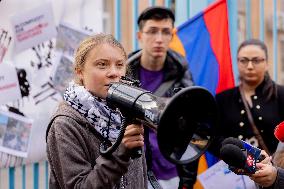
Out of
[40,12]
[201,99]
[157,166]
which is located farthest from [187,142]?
[40,12]

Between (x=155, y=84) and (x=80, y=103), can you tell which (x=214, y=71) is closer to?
(x=155, y=84)

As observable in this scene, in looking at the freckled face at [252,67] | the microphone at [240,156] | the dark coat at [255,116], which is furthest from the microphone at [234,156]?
the freckled face at [252,67]

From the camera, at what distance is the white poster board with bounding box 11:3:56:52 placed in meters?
2.67

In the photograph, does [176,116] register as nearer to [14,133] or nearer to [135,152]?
[135,152]

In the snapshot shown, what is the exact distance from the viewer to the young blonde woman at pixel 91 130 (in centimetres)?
166

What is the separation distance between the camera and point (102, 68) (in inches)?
70.0

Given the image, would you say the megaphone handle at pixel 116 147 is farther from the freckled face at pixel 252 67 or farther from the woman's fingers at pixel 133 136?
the freckled face at pixel 252 67

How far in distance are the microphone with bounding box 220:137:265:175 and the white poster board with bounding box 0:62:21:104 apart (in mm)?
1239

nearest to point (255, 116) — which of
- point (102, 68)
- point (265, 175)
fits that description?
point (265, 175)

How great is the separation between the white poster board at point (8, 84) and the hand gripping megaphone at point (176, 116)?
45.3 inches

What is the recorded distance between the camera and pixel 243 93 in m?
3.11

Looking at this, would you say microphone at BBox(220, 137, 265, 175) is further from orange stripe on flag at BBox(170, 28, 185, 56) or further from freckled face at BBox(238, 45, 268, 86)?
orange stripe on flag at BBox(170, 28, 185, 56)

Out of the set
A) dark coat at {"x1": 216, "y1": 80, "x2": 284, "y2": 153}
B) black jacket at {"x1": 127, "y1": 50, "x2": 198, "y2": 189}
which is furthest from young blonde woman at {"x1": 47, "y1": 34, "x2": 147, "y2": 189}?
dark coat at {"x1": 216, "y1": 80, "x2": 284, "y2": 153}

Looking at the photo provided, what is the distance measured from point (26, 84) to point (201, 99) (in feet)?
4.61
